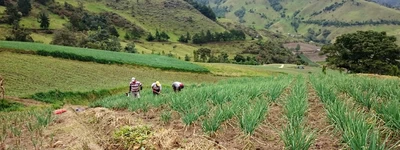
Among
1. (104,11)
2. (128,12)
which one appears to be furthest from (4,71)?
(128,12)

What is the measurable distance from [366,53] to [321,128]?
161ft

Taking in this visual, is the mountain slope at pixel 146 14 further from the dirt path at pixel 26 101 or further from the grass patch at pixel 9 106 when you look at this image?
the grass patch at pixel 9 106

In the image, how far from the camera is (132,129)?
792 cm

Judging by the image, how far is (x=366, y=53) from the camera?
4991 cm

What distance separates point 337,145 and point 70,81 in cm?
2687

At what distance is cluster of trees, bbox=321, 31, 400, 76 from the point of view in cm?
4853

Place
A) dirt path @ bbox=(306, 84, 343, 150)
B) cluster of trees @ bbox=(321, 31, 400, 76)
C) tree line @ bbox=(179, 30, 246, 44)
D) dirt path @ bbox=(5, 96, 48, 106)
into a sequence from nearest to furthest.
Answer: dirt path @ bbox=(306, 84, 343, 150) → dirt path @ bbox=(5, 96, 48, 106) → cluster of trees @ bbox=(321, 31, 400, 76) → tree line @ bbox=(179, 30, 246, 44)

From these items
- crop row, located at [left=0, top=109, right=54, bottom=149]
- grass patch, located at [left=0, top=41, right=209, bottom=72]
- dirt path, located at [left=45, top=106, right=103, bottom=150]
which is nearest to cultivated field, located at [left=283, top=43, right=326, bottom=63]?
grass patch, located at [left=0, top=41, right=209, bottom=72]

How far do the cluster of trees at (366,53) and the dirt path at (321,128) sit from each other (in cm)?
4518

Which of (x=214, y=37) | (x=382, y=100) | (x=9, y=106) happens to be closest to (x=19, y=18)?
(x=214, y=37)

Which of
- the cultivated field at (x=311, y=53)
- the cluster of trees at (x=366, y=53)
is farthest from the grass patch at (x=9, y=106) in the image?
the cultivated field at (x=311, y=53)

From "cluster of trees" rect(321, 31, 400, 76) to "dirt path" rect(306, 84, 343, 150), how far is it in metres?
45.2

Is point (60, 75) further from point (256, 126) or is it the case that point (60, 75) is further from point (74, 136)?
point (256, 126)

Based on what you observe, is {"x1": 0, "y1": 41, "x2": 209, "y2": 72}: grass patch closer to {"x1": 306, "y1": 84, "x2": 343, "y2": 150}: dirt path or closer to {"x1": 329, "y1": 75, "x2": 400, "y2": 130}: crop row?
{"x1": 329, "y1": 75, "x2": 400, "y2": 130}: crop row
